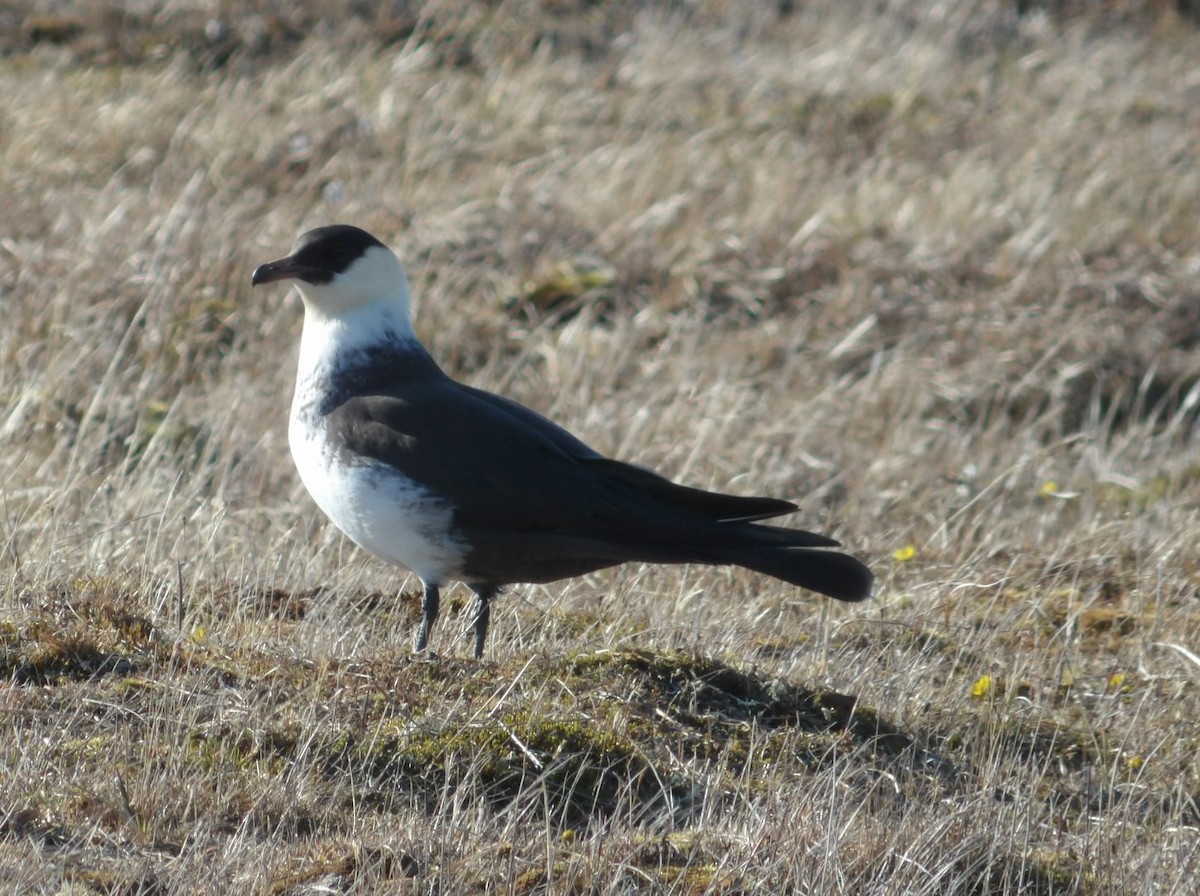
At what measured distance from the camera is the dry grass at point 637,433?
3.33 meters

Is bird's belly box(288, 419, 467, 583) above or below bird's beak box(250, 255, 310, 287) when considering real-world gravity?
below

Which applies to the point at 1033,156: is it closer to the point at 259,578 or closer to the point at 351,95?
the point at 351,95

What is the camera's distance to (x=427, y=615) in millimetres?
4355

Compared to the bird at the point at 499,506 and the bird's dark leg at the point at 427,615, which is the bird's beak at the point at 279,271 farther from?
the bird's dark leg at the point at 427,615

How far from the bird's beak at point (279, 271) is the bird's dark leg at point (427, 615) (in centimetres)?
104

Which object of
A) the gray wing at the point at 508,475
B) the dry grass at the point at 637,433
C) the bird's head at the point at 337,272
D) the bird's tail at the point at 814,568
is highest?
the bird's head at the point at 337,272

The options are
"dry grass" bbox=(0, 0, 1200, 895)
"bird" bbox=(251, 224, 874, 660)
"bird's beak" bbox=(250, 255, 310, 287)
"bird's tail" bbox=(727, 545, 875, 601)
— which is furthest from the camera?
"bird's beak" bbox=(250, 255, 310, 287)

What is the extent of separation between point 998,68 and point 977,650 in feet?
30.0

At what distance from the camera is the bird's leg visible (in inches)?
168

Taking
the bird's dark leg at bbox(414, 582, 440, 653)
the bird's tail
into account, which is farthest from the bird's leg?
the bird's tail

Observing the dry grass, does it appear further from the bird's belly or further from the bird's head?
the bird's head

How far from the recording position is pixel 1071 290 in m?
8.90

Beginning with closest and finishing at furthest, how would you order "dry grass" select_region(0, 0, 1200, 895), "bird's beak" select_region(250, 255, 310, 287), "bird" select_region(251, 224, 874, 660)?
"dry grass" select_region(0, 0, 1200, 895), "bird" select_region(251, 224, 874, 660), "bird's beak" select_region(250, 255, 310, 287)

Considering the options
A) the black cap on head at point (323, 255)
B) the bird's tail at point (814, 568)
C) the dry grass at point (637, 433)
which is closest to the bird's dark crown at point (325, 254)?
the black cap on head at point (323, 255)
